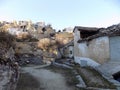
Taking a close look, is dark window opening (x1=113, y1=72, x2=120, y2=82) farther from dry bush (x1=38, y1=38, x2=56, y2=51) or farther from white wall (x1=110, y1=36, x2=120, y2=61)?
dry bush (x1=38, y1=38, x2=56, y2=51)

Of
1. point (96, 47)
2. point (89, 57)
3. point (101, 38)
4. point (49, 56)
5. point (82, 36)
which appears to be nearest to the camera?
point (101, 38)

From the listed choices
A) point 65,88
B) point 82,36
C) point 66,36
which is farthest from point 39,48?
point 65,88

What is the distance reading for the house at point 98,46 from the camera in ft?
45.1

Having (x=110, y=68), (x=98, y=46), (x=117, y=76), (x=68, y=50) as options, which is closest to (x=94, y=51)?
(x=98, y=46)

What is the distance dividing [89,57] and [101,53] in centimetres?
308

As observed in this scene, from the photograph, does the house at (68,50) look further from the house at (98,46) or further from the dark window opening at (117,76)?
the dark window opening at (117,76)

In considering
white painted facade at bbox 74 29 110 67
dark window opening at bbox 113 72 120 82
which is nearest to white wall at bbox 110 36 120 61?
white painted facade at bbox 74 29 110 67

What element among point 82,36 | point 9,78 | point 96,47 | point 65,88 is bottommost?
point 65,88

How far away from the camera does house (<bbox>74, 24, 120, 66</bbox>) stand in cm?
1373

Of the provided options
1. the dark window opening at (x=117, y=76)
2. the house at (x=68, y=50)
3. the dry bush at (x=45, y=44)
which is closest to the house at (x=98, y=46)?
the dark window opening at (x=117, y=76)

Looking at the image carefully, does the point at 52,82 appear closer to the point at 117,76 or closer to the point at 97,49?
the point at 117,76

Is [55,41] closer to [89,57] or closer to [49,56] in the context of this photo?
[49,56]

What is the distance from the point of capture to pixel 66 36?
42.4m

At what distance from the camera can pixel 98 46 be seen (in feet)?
52.4
